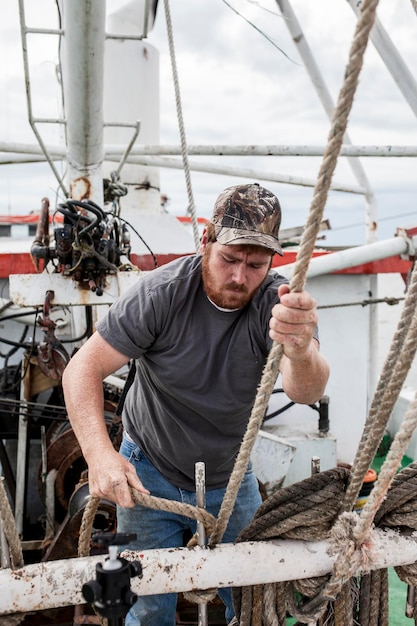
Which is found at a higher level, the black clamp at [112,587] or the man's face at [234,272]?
the man's face at [234,272]

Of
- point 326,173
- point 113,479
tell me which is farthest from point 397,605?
point 326,173

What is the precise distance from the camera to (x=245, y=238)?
70.3 inches

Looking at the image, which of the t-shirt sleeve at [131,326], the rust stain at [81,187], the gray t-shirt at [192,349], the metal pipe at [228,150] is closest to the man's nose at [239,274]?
the gray t-shirt at [192,349]

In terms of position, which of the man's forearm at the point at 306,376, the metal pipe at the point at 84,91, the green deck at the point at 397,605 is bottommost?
the green deck at the point at 397,605

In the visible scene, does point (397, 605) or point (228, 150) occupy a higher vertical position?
point (228, 150)

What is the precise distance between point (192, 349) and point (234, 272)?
0.30 meters

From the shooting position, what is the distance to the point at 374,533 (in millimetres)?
1438

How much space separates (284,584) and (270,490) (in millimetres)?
2390

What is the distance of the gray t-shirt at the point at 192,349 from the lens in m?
1.91

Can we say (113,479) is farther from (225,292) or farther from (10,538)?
(225,292)

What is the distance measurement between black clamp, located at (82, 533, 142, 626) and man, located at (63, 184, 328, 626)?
0.39 metres

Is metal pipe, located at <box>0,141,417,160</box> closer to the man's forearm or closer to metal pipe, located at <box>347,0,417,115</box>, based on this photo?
metal pipe, located at <box>347,0,417,115</box>

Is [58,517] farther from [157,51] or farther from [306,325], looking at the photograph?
[157,51]

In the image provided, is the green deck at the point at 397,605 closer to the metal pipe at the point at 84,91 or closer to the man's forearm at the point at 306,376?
the man's forearm at the point at 306,376
